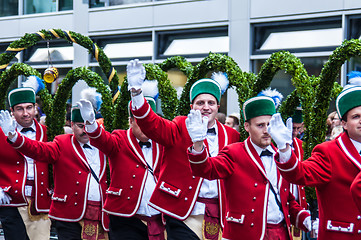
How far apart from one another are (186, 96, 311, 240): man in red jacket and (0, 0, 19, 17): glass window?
1368cm

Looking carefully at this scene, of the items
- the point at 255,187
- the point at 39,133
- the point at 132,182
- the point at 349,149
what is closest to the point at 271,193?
the point at 255,187

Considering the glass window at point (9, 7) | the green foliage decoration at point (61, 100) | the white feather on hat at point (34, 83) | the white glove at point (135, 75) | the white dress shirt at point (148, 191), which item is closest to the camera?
the white glove at point (135, 75)

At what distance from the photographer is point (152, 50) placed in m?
14.2

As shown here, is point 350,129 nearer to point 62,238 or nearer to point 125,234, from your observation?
point 125,234

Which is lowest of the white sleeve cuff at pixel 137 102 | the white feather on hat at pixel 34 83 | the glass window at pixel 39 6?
the white sleeve cuff at pixel 137 102

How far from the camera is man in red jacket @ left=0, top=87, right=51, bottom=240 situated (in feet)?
24.1

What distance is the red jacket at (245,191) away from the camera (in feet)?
15.9

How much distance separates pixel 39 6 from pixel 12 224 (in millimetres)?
10511

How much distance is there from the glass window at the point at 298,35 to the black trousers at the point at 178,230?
685cm

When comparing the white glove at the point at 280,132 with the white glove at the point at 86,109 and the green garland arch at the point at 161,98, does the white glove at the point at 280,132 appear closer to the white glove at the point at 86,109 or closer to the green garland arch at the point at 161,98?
the white glove at the point at 86,109

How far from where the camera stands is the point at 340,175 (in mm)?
4367

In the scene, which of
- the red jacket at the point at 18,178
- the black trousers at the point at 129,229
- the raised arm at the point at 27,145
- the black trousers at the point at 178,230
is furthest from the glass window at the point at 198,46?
the black trousers at the point at 178,230

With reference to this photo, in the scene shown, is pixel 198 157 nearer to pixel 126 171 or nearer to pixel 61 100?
pixel 126 171

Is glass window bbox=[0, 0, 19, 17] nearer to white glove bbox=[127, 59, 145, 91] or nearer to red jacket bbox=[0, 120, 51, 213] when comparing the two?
red jacket bbox=[0, 120, 51, 213]
